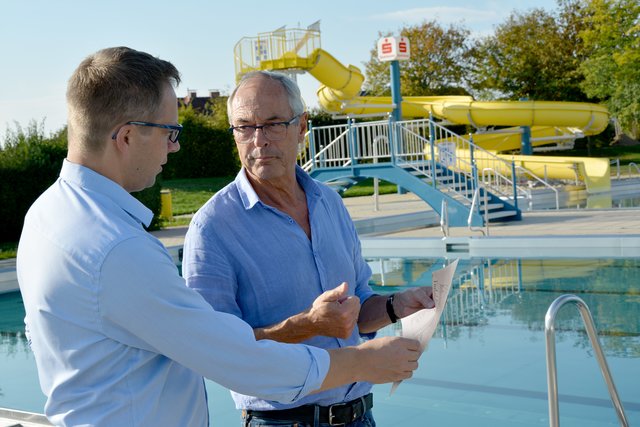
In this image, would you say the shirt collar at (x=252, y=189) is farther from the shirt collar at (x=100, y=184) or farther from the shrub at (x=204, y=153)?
the shrub at (x=204, y=153)

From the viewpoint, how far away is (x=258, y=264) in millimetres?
2553

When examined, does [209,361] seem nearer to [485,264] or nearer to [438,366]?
[438,366]

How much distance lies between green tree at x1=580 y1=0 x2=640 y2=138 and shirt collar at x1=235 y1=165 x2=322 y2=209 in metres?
33.9

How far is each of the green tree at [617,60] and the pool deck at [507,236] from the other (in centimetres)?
1898

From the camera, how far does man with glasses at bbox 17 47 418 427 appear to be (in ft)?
5.22

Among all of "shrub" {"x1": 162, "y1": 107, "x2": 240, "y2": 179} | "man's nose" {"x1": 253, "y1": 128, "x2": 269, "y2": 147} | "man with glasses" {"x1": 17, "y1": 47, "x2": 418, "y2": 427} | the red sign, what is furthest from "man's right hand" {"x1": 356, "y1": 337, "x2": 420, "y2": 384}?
"shrub" {"x1": 162, "y1": 107, "x2": 240, "y2": 179}

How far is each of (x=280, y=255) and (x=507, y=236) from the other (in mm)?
10623

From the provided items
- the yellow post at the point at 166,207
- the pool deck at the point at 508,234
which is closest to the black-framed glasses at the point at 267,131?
the pool deck at the point at 508,234

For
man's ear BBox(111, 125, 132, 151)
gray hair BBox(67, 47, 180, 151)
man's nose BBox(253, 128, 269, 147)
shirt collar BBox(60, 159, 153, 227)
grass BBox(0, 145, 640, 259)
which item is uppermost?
gray hair BBox(67, 47, 180, 151)

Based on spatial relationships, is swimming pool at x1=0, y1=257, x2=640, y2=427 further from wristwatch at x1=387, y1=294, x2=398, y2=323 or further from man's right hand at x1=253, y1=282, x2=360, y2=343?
man's right hand at x1=253, y1=282, x2=360, y2=343

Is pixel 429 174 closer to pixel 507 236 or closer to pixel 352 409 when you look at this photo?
pixel 507 236

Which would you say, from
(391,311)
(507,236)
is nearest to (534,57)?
(507,236)

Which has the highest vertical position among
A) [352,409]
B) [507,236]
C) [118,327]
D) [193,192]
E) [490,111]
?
[490,111]

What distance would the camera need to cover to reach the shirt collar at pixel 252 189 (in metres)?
2.65
